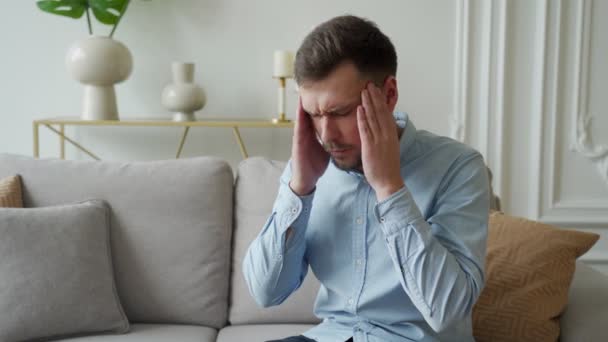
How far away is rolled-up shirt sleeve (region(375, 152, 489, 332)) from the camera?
44.6 inches

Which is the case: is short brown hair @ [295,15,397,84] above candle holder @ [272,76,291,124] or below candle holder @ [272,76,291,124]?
above

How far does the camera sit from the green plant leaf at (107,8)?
100 inches

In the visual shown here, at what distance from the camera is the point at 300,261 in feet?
4.45

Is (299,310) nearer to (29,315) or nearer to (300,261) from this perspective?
(300,261)

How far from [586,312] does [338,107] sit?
2.84ft

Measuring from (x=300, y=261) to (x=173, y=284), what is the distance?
2.13 feet

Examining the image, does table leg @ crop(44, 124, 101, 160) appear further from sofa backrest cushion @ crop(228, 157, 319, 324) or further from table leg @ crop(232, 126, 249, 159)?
sofa backrest cushion @ crop(228, 157, 319, 324)

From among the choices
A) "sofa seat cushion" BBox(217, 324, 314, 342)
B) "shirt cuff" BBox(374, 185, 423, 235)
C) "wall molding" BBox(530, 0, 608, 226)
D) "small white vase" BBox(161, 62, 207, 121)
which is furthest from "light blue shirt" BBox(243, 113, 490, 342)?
"wall molding" BBox(530, 0, 608, 226)

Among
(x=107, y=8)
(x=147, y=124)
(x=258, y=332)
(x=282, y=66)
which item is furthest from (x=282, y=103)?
(x=258, y=332)

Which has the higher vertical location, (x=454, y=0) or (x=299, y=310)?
(x=454, y=0)

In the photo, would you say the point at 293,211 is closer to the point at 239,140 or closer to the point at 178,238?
the point at 178,238

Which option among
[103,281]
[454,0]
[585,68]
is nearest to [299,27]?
[454,0]

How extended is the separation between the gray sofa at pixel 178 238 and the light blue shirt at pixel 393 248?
49cm

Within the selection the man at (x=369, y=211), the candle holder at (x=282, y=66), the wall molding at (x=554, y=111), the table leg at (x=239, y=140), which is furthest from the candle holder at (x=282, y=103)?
the man at (x=369, y=211)
